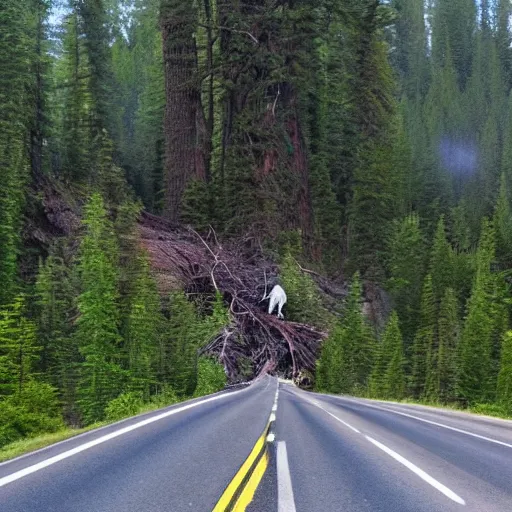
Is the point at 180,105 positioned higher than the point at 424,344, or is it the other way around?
the point at 180,105

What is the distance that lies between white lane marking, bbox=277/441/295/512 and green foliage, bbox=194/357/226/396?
10.6m

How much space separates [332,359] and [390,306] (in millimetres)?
17949

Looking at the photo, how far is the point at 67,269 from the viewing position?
21672 mm

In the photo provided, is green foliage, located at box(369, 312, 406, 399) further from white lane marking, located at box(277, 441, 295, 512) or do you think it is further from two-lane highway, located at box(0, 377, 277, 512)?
white lane marking, located at box(277, 441, 295, 512)

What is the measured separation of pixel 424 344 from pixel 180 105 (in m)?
15.7

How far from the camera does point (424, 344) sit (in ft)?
106

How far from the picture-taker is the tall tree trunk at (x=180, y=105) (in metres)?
33.1

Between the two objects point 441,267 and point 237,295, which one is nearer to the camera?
point 237,295

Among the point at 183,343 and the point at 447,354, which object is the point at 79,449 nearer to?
the point at 183,343

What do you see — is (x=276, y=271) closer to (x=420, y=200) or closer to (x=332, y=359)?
(x=332, y=359)

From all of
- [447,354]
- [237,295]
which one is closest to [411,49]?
[447,354]

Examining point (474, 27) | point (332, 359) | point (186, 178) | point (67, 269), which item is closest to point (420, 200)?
point (186, 178)

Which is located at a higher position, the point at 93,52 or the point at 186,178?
the point at 93,52

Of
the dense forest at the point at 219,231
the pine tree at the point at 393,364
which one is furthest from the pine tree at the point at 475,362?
the pine tree at the point at 393,364
